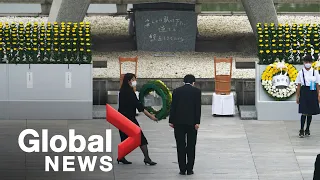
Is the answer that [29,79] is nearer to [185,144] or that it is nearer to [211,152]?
[211,152]

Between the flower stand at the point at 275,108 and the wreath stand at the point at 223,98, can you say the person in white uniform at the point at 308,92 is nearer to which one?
the flower stand at the point at 275,108

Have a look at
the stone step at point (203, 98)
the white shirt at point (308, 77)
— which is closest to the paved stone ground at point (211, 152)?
the stone step at point (203, 98)

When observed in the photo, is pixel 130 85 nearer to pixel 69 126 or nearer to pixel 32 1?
pixel 69 126

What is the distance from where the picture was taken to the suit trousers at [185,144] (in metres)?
18.9

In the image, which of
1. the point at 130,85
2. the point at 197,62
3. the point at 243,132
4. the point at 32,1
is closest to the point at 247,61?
the point at 197,62

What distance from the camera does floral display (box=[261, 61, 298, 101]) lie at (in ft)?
76.1

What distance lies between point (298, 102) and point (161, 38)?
7.35 metres

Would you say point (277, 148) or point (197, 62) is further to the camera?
point (197, 62)

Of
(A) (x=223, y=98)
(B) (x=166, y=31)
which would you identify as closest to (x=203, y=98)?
(A) (x=223, y=98)

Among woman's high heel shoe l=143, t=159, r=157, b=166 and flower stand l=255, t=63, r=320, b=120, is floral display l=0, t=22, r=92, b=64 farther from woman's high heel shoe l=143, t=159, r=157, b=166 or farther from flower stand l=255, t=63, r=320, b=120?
woman's high heel shoe l=143, t=159, r=157, b=166

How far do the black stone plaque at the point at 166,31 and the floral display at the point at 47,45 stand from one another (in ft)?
16.4

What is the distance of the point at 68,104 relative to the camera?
2348 cm

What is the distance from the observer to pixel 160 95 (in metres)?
20.7

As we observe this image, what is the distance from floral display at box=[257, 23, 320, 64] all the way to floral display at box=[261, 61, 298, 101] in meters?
0.27
